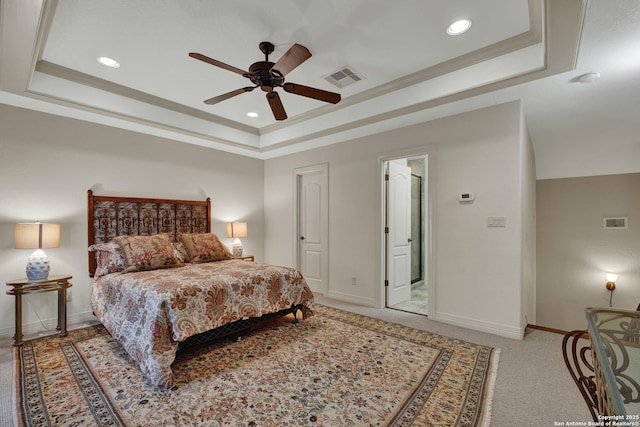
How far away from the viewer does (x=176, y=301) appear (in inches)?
94.3

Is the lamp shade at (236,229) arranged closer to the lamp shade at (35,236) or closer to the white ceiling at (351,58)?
the white ceiling at (351,58)

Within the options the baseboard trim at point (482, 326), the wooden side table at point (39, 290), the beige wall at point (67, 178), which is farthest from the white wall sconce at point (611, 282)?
the wooden side table at point (39, 290)

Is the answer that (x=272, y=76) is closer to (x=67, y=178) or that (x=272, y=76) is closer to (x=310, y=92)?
(x=310, y=92)

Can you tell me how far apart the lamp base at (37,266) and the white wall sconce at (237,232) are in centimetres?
229

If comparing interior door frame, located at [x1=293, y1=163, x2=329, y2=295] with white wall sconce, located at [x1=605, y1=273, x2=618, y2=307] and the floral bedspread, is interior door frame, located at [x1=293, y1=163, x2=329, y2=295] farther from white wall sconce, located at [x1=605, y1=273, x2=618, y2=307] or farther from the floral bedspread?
white wall sconce, located at [x1=605, y1=273, x2=618, y2=307]

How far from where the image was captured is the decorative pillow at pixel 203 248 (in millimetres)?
3943

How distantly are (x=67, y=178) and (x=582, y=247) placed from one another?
6722mm

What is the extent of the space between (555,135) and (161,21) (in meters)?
4.55

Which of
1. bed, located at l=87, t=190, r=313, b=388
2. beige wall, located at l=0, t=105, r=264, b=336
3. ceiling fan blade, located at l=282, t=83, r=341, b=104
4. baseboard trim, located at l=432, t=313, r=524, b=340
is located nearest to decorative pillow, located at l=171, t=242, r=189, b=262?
bed, located at l=87, t=190, r=313, b=388

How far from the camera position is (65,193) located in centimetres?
348

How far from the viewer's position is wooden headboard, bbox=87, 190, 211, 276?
3.69 m

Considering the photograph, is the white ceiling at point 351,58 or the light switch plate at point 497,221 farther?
the light switch plate at point 497,221

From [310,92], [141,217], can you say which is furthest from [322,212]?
[141,217]

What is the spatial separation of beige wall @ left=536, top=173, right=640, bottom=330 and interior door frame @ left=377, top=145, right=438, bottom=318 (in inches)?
78.1
